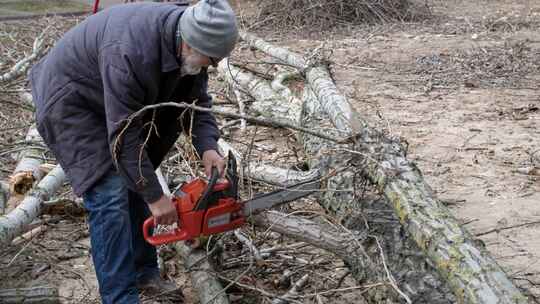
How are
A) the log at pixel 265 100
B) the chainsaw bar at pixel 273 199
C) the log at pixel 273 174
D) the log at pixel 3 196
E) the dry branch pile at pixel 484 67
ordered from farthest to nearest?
the dry branch pile at pixel 484 67
the log at pixel 265 100
the log at pixel 3 196
the log at pixel 273 174
the chainsaw bar at pixel 273 199

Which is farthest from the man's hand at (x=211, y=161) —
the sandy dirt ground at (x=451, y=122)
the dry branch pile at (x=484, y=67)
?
the dry branch pile at (x=484, y=67)

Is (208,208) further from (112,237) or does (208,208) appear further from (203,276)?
(203,276)

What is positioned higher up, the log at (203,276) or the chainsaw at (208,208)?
the chainsaw at (208,208)

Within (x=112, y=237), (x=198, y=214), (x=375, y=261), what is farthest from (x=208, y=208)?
(x=375, y=261)

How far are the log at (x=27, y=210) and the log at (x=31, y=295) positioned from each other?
0.27 meters

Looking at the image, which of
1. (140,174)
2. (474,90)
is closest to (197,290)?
(140,174)

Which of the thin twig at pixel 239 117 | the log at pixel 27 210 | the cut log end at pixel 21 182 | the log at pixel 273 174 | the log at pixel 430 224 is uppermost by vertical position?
the thin twig at pixel 239 117

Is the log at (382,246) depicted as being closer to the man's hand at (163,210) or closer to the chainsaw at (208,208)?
the chainsaw at (208,208)

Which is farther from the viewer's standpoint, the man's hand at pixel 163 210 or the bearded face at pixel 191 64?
the man's hand at pixel 163 210

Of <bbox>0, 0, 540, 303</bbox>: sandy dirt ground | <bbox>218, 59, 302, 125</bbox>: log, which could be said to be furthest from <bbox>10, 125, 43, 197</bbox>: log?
<bbox>218, 59, 302, 125</bbox>: log

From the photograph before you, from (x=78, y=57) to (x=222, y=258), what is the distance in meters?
1.48

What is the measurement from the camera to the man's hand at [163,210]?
2900 mm

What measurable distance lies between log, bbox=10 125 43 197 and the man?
1553 millimetres

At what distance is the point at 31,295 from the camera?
3.47 meters
